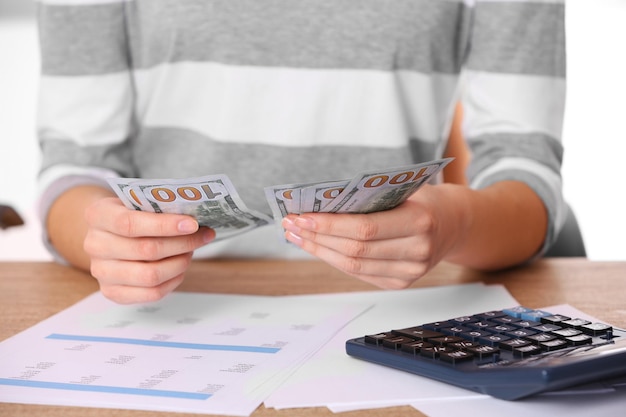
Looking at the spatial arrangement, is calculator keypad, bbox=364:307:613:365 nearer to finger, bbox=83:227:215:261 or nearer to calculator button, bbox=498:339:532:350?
calculator button, bbox=498:339:532:350

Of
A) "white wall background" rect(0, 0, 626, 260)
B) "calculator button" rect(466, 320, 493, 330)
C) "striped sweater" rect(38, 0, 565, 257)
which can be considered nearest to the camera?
"calculator button" rect(466, 320, 493, 330)

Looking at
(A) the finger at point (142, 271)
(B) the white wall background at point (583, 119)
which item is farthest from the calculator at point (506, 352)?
(B) the white wall background at point (583, 119)

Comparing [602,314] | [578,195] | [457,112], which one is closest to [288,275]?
[602,314]

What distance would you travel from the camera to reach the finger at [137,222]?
2.20 feet

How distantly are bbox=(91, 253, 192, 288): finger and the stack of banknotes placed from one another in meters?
0.05

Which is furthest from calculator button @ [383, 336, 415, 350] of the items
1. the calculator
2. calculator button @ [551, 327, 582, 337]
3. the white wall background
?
the white wall background

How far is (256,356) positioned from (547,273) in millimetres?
424

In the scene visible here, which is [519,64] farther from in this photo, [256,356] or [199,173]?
[256,356]

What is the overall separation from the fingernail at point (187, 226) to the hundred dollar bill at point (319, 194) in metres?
0.09

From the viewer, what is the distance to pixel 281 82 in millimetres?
1054

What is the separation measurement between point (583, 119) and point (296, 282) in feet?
8.80

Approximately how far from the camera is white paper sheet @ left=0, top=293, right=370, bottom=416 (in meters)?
0.54

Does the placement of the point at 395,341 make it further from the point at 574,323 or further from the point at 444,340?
the point at 574,323

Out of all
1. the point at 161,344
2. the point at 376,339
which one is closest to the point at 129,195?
the point at 161,344
